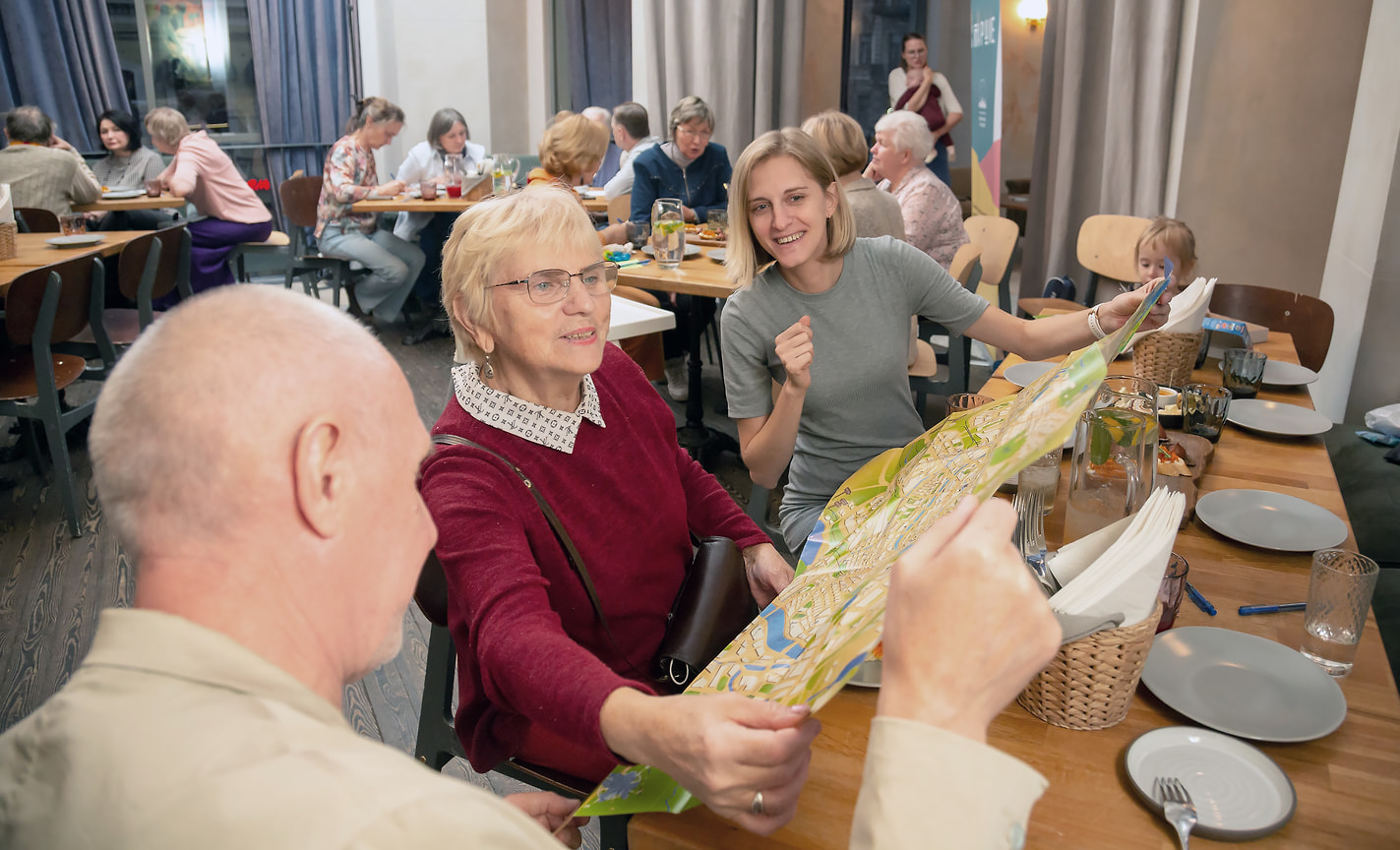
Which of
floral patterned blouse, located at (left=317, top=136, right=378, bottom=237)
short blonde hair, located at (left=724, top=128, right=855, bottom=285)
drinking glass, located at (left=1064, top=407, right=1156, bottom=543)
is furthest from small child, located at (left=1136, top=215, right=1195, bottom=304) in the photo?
floral patterned blouse, located at (left=317, top=136, right=378, bottom=237)

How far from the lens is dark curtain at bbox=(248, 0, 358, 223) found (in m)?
8.92

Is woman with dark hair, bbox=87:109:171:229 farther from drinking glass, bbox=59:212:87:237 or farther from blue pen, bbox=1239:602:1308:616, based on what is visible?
blue pen, bbox=1239:602:1308:616

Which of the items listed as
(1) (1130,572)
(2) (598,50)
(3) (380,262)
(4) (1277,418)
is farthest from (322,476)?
(2) (598,50)

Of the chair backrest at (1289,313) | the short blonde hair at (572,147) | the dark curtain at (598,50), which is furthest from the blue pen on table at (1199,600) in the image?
the dark curtain at (598,50)

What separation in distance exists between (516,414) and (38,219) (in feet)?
17.6

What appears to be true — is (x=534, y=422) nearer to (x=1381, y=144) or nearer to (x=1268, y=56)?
(x=1381, y=144)

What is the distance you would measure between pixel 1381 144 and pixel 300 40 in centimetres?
906

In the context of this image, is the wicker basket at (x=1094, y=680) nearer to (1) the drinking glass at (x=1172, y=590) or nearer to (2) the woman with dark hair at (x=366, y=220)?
(1) the drinking glass at (x=1172, y=590)

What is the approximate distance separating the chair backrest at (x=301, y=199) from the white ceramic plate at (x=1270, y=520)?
21.8 ft

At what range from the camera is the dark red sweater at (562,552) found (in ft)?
3.51

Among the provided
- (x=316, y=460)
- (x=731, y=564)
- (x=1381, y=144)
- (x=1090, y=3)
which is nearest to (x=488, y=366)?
(x=731, y=564)

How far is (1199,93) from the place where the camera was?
169 inches

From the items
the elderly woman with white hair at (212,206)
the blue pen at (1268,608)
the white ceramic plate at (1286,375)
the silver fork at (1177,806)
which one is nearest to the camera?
the silver fork at (1177,806)

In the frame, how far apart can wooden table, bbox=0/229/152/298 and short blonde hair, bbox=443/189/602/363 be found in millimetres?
2953
